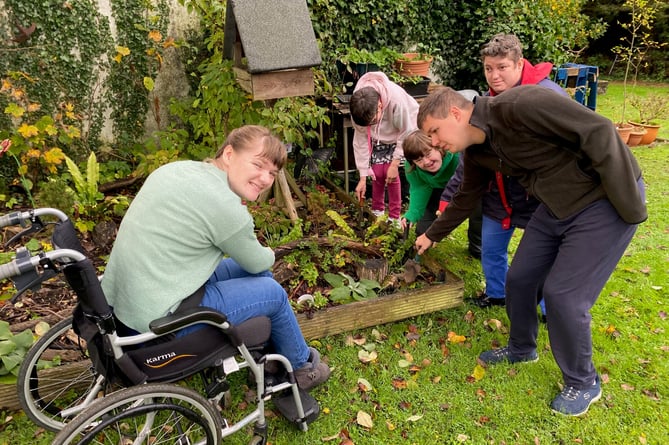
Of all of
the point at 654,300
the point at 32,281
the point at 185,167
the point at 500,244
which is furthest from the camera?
the point at 654,300

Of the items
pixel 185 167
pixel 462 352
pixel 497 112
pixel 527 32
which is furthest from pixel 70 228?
pixel 527 32

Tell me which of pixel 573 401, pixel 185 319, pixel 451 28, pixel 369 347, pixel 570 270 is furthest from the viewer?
pixel 451 28

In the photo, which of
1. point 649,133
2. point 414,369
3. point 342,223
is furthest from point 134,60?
point 649,133

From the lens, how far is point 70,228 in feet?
6.73

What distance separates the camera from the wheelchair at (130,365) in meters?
1.65

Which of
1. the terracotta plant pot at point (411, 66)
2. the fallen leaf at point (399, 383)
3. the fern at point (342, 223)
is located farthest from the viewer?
the terracotta plant pot at point (411, 66)

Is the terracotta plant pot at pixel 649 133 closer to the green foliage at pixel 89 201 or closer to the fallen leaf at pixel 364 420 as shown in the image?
the fallen leaf at pixel 364 420

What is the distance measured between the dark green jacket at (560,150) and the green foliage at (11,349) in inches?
108

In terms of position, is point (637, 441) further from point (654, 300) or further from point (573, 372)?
point (654, 300)

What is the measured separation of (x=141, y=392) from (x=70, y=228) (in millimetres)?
805

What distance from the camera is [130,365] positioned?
6.02ft

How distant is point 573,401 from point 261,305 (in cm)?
187

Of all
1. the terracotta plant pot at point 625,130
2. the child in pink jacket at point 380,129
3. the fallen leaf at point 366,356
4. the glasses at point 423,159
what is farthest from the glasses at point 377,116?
the terracotta plant pot at point 625,130

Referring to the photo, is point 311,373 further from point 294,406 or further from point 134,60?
point 134,60
